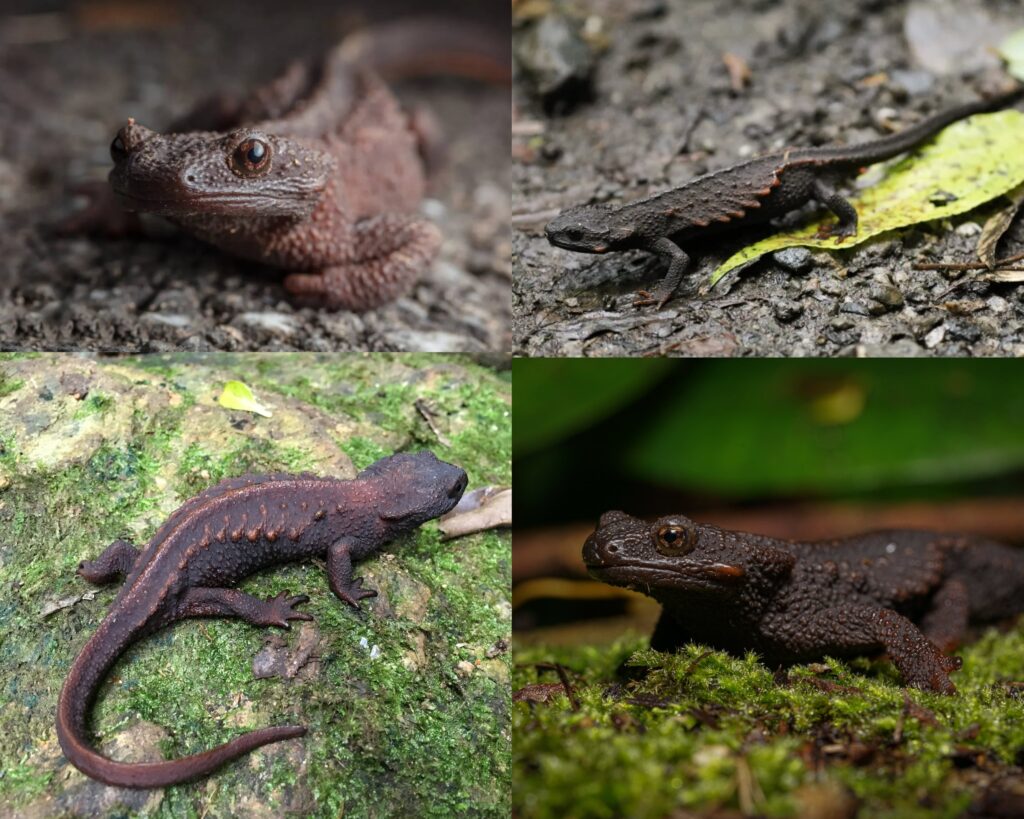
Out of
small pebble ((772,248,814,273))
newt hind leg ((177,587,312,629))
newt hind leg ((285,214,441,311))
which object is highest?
small pebble ((772,248,814,273))

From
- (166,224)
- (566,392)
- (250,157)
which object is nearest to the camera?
(250,157)

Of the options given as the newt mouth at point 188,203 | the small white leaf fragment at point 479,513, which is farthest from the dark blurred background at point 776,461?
the newt mouth at point 188,203

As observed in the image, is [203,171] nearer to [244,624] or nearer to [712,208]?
[244,624]

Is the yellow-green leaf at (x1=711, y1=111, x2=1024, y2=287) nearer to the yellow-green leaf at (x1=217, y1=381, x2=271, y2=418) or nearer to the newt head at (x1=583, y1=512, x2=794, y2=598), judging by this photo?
the newt head at (x1=583, y1=512, x2=794, y2=598)

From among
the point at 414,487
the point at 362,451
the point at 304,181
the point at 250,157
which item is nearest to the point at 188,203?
the point at 250,157

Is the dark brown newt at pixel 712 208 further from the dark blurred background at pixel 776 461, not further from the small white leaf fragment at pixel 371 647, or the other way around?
the small white leaf fragment at pixel 371 647

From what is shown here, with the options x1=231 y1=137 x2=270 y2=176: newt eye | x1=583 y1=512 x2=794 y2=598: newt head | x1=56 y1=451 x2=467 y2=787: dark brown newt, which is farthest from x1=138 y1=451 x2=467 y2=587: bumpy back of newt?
x1=231 y1=137 x2=270 y2=176: newt eye

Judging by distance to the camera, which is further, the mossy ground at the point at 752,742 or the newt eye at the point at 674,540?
the newt eye at the point at 674,540
